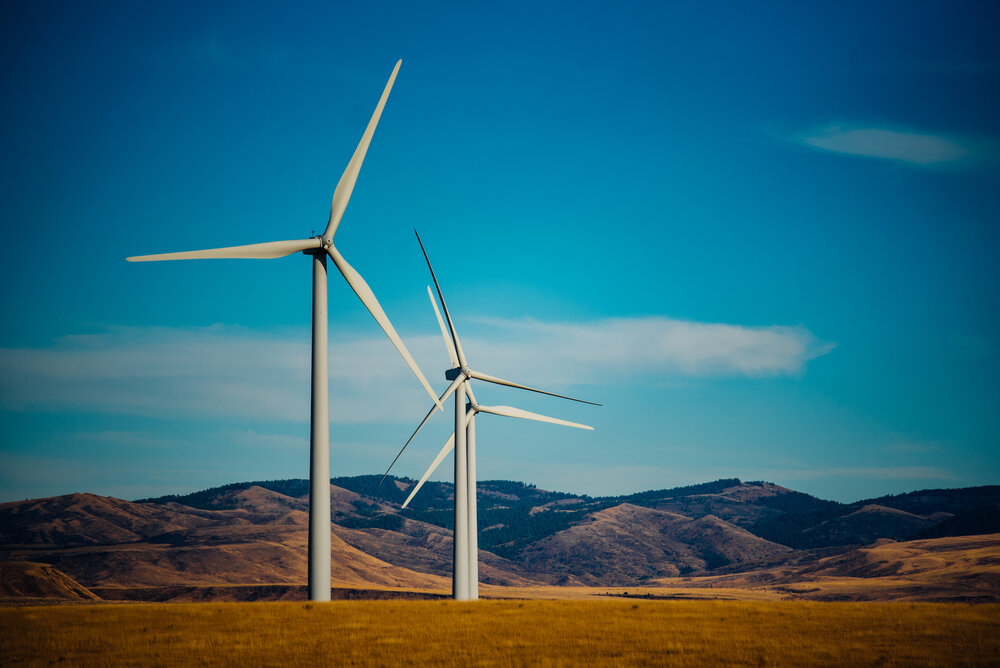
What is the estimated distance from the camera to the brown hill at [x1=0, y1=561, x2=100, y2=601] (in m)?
112

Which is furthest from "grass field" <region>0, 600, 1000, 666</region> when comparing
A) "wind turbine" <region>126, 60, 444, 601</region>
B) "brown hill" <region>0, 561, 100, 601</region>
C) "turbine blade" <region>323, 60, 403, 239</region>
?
"brown hill" <region>0, 561, 100, 601</region>

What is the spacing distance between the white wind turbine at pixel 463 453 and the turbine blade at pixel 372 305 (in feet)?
30.1

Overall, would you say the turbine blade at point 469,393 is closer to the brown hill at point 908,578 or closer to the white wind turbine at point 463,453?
the white wind turbine at point 463,453

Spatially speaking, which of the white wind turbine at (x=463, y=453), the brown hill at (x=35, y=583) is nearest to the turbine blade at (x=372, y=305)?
the white wind turbine at (x=463, y=453)

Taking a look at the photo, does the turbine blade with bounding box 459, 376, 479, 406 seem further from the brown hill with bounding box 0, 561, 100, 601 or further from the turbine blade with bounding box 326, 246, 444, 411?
the brown hill with bounding box 0, 561, 100, 601

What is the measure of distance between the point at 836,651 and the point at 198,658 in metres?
20.8

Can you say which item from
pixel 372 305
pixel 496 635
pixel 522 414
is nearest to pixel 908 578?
pixel 522 414

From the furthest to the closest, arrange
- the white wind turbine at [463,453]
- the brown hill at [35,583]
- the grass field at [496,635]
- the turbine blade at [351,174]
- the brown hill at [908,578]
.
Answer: the brown hill at [908,578]
the brown hill at [35,583]
the white wind turbine at [463,453]
the turbine blade at [351,174]
the grass field at [496,635]

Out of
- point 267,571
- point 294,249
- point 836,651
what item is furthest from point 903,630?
point 267,571

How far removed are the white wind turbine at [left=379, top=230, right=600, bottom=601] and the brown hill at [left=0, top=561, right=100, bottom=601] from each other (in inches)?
2705

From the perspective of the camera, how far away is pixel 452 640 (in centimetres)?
3200

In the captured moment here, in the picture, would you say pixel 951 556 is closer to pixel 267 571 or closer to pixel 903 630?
pixel 267 571

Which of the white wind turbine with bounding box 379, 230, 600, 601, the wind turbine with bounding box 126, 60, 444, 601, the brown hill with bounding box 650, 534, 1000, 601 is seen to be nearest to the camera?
the wind turbine with bounding box 126, 60, 444, 601

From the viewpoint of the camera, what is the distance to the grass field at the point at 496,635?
2880 centimetres
